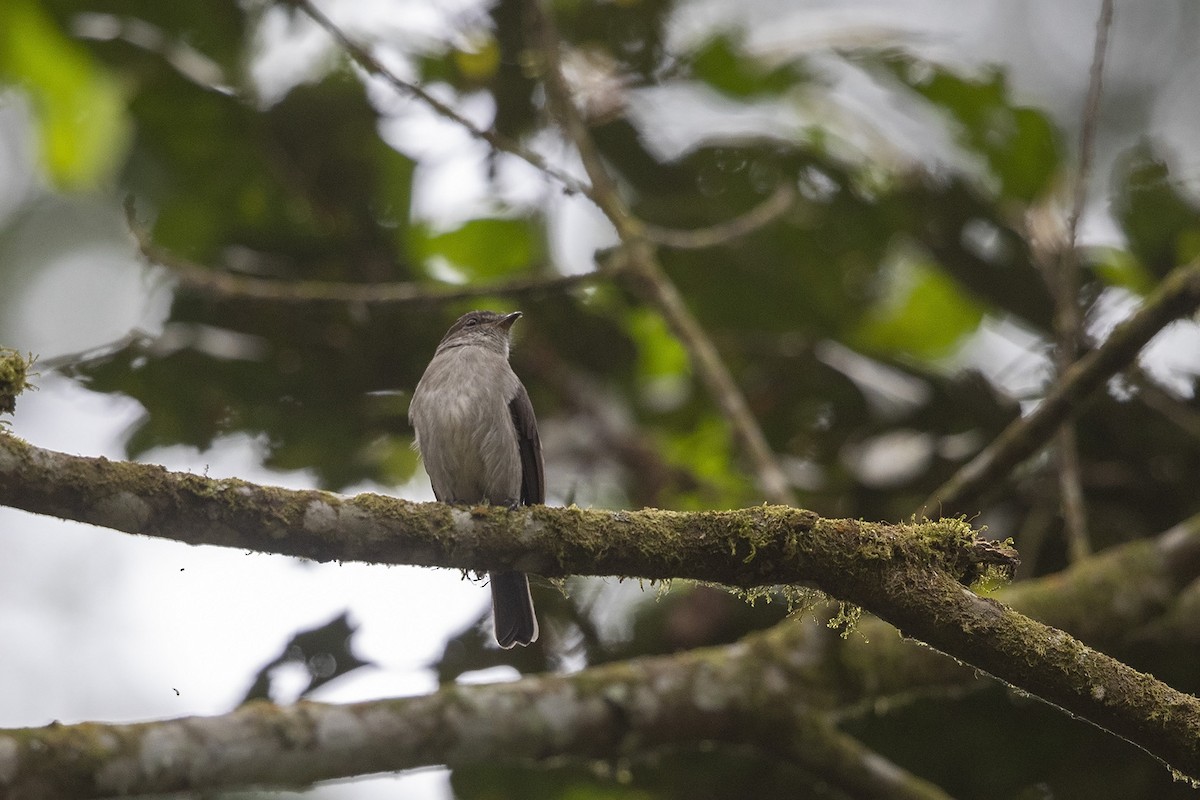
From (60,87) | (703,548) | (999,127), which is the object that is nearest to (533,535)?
(703,548)

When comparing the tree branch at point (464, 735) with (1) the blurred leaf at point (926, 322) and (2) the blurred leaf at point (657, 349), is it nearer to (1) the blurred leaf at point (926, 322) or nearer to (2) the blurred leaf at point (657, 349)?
(2) the blurred leaf at point (657, 349)

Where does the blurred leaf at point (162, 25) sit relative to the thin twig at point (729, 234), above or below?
above

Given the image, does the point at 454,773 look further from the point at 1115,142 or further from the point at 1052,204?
the point at 1115,142

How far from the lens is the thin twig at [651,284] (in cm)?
612

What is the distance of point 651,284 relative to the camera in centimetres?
651

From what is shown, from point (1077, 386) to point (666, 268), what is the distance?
3850mm

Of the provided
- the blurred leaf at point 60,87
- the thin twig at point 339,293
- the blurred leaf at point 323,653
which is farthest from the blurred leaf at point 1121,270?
the blurred leaf at point 60,87

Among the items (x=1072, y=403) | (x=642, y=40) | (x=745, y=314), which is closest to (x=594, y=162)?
(x=642, y=40)

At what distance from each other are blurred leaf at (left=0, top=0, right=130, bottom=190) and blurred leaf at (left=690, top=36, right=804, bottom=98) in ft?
12.5

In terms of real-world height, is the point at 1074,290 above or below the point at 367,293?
below

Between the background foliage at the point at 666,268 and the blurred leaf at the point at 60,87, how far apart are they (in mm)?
19

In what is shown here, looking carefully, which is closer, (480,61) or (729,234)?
(729,234)

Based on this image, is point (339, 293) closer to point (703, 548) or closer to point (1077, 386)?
point (703, 548)

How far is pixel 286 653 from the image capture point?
5.55 m
